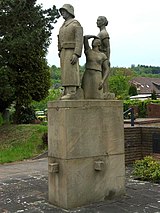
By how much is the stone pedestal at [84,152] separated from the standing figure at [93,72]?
305 mm

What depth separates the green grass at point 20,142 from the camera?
1627 cm

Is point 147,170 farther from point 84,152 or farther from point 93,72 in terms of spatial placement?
point 93,72

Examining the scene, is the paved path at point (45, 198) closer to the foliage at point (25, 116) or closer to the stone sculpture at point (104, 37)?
the stone sculpture at point (104, 37)

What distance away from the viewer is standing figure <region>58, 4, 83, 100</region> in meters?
7.21

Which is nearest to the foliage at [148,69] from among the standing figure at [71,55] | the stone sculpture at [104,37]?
the stone sculpture at [104,37]

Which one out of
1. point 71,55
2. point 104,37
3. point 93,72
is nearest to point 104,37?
point 104,37

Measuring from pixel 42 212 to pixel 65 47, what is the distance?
3.14m

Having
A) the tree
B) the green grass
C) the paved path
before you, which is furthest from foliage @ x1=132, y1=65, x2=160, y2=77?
the paved path

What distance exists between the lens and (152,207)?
6926 millimetres

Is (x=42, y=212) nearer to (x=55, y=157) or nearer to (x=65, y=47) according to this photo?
(x=55, y=157)

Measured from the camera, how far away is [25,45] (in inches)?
727

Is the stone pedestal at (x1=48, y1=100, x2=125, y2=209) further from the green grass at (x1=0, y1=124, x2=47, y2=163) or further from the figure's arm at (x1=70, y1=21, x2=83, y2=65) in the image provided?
the green grass at (x1=0, y1=124, x2=47, y2=163)

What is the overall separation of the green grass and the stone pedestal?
8542 mm

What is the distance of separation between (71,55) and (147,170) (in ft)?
13.5
